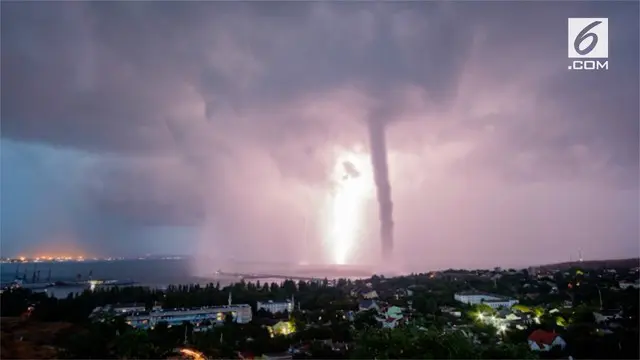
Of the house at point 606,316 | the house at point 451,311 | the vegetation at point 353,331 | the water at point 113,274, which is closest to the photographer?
the vegetation at point 353,331

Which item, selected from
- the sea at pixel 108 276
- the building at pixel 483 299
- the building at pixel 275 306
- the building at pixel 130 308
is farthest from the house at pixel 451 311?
the sea at pixel 108 276

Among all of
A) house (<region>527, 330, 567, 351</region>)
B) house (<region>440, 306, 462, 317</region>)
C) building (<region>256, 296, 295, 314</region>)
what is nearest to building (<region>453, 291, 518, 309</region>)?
house (<region>440, 306, 462, 317</region>)

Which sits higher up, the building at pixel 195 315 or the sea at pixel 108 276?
the building at pixel 195 315

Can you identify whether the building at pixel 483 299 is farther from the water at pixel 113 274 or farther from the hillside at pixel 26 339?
the water at pixel 113 274

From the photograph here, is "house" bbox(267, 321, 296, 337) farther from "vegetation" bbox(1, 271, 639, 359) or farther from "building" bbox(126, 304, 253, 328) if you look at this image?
"building" bbox(126, 304, 253, 328)

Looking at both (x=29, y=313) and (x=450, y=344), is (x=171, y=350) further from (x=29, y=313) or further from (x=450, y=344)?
(x=450, y=344)

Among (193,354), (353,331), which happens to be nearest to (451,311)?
(353,331)
